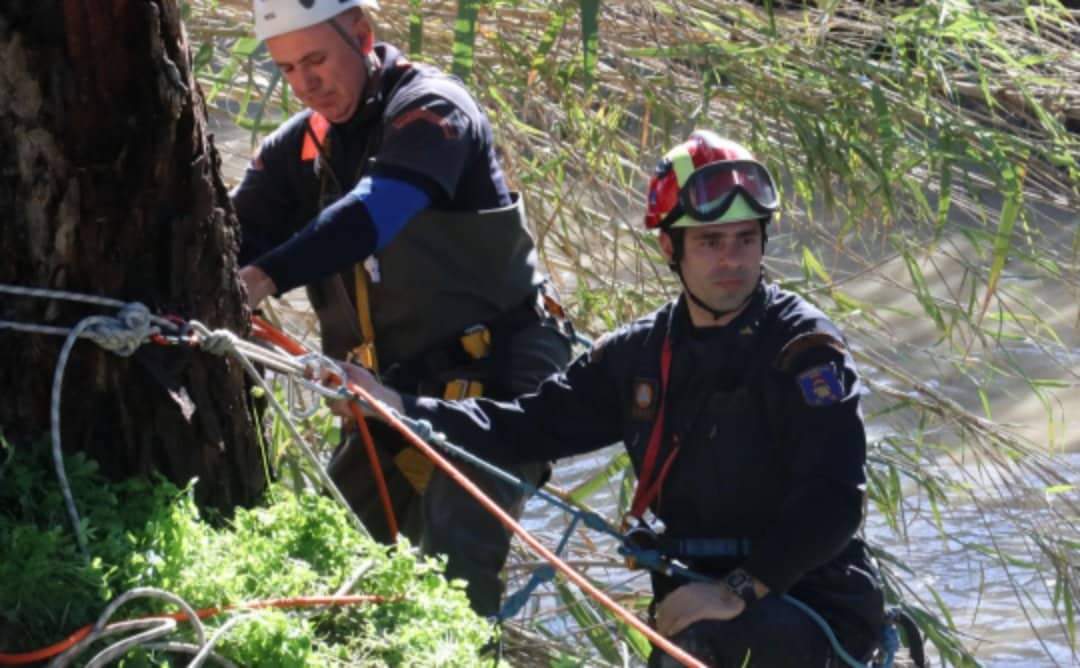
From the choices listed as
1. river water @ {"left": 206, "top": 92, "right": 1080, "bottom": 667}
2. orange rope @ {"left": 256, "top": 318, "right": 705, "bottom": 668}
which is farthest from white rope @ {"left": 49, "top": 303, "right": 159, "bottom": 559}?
river water @ {"left": 206, "top": 92, "right": 1080, "bottom": 667}

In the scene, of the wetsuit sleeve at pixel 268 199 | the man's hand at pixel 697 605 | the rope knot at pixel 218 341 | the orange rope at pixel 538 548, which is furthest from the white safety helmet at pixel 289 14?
the man's hand at pixel 697 605

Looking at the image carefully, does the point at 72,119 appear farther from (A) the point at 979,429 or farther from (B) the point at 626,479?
(A) the point at 979,429

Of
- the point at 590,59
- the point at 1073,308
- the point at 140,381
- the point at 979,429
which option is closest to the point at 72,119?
the point at 140,381

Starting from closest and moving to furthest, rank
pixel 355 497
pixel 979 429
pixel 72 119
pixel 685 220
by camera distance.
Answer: pixel 72 119
pixel 685 220
pixel 355 497
pixel 979 429

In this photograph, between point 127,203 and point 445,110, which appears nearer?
point 127,203

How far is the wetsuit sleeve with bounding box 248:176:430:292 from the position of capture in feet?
10.0

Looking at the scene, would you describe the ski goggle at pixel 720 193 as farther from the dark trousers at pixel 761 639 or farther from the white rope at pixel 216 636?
the white rope at pixel 216 636

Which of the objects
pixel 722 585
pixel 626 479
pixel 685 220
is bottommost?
pixel 626 479

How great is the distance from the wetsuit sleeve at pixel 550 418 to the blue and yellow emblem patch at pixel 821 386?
43 centimetres

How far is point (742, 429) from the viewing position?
3.06 m

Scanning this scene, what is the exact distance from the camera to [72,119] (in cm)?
232

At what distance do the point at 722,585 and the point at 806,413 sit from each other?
343mm

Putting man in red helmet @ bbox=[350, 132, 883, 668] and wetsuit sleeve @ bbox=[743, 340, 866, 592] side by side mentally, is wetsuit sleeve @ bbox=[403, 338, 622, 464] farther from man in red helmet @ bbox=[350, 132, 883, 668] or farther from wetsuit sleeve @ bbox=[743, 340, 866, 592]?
wetsuit sleeve @ bbox=[743, 340, 866, 592]

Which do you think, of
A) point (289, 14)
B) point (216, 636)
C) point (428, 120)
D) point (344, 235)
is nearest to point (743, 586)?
point (344, 235)
